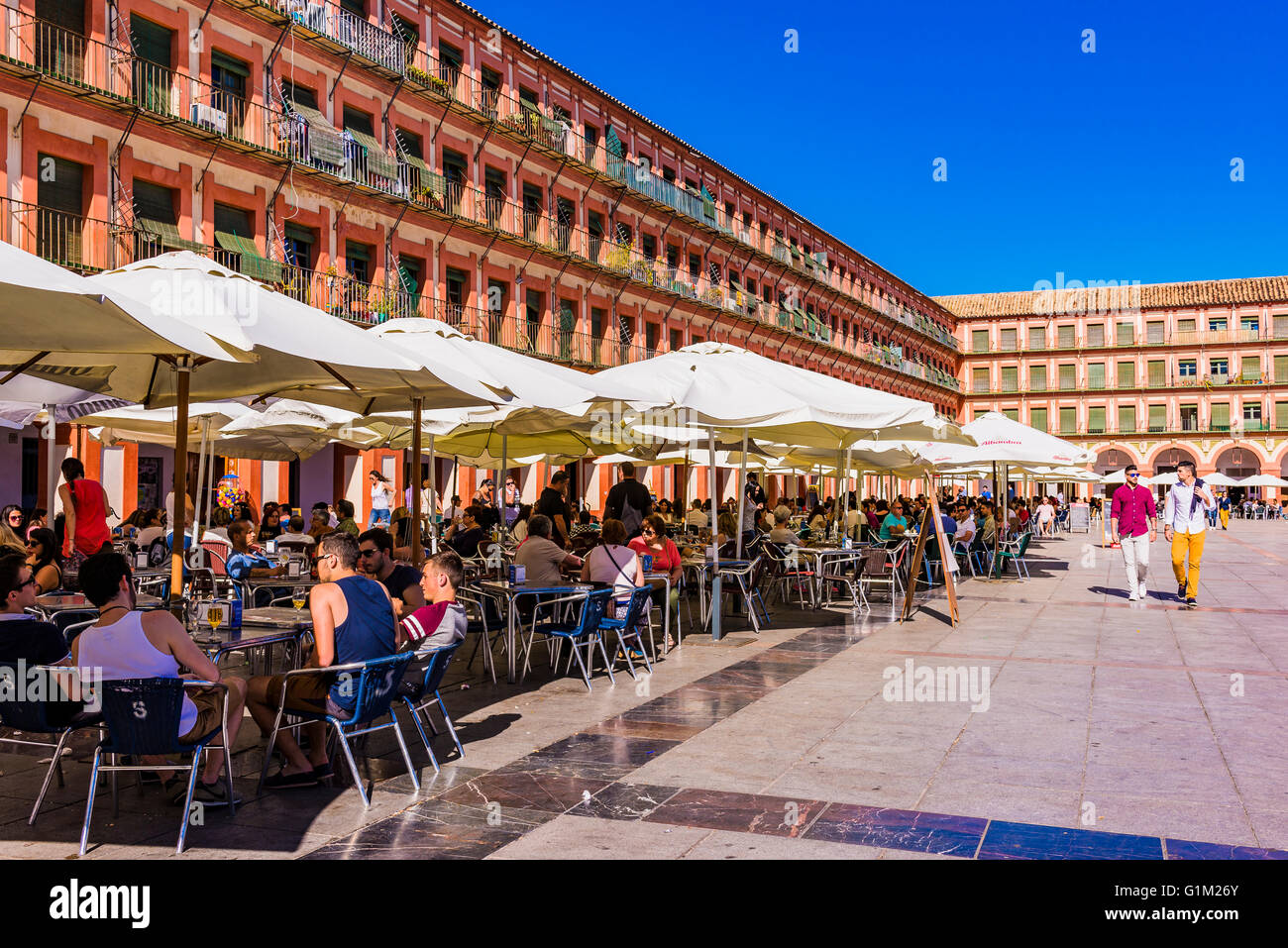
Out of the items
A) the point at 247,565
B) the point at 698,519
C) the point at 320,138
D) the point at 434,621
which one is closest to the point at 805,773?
the point at 434,621

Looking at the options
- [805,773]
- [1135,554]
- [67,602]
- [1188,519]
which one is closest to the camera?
[805,773]

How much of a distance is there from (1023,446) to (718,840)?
13769mm

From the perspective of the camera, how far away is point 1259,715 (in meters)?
6.55

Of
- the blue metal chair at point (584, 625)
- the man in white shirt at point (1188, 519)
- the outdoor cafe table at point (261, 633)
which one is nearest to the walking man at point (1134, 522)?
the man in white shirt at point (1188, 519)

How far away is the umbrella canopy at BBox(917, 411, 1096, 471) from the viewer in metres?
16.4

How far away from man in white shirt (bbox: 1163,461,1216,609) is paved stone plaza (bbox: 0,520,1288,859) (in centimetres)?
394

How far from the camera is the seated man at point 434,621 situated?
545 centimetres

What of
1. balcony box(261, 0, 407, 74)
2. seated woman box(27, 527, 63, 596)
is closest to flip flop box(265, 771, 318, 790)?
seated woman box(27, 527, 63, 596)

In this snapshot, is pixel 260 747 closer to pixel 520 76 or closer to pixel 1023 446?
pixel 1023 446

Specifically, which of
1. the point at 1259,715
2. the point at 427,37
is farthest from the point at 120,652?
the point at 427,37

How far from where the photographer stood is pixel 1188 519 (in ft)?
42.1

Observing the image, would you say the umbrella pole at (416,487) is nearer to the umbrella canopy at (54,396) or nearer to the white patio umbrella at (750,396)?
the white patio umbrella at (750,396)

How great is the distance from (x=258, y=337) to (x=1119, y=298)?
76.6 meters

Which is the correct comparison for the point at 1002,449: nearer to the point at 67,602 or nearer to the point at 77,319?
the point at 67,602
